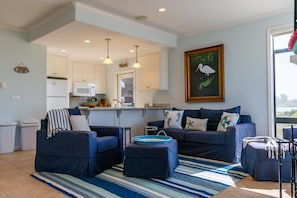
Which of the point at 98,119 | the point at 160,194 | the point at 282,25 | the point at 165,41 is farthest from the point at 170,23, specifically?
the point at 160,194

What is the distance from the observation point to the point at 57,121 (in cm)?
336

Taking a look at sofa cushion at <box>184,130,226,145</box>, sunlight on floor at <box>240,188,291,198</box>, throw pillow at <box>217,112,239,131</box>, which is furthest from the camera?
throw pillow at <box>217,112,239,131</box>

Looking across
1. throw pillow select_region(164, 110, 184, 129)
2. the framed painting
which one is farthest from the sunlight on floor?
the framed painting

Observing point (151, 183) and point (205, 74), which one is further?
point (205, 74)

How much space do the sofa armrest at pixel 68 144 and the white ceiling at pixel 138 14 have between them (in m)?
1.91

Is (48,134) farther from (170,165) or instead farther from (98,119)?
(170,165)

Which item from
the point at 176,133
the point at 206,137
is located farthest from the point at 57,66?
the point at 206,137

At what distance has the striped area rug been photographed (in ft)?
8.02

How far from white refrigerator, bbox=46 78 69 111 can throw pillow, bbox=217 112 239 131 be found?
421 cm

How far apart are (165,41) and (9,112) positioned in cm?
374

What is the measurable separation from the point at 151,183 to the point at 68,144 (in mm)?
1235

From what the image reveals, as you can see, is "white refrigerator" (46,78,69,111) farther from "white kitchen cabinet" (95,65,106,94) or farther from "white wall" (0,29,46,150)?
"white kitchen cabinet" (95,65,106,94)

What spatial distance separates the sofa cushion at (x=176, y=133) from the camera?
4305mm

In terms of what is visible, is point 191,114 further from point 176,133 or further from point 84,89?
point 84,89
